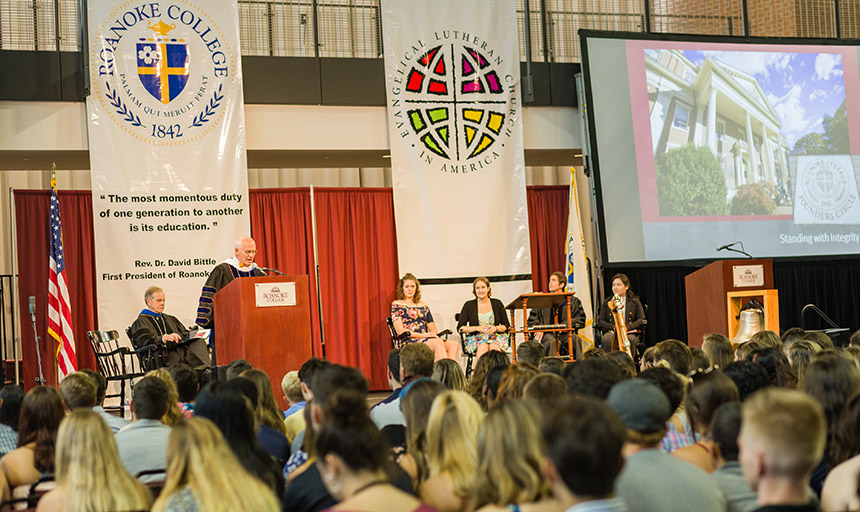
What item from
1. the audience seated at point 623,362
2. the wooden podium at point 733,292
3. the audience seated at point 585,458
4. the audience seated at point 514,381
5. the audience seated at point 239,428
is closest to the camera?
the audience seated at point 585,458

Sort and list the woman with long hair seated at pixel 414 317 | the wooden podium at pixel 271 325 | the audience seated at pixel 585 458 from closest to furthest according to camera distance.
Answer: the audience seated at pixel 585 458 < the wooden podium at pixel 271 325 < the woman with long hair seated at pixel 414 317

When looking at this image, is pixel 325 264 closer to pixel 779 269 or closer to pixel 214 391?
pixel 779 269

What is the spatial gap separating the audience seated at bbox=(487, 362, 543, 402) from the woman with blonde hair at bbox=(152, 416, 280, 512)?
143 centimetres

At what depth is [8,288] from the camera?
10602 millimetres

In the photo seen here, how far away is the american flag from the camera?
7.98 meters

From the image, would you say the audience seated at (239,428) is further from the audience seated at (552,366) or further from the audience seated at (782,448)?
the audience seated at (552,366)

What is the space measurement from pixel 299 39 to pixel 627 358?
6608 mm

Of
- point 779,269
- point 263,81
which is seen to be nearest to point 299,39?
point 263,81

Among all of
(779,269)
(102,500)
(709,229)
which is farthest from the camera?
(779,269)

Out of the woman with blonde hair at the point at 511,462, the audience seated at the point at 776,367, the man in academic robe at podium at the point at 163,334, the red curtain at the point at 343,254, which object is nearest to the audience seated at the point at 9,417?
the woman with blonde hair at the point at 511,462

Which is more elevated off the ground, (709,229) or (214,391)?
(709,229)

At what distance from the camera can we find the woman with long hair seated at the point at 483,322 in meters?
8.96

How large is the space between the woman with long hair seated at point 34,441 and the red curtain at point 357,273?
281 inches

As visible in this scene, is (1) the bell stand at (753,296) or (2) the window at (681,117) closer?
(1) the bell stand at (753,296)
